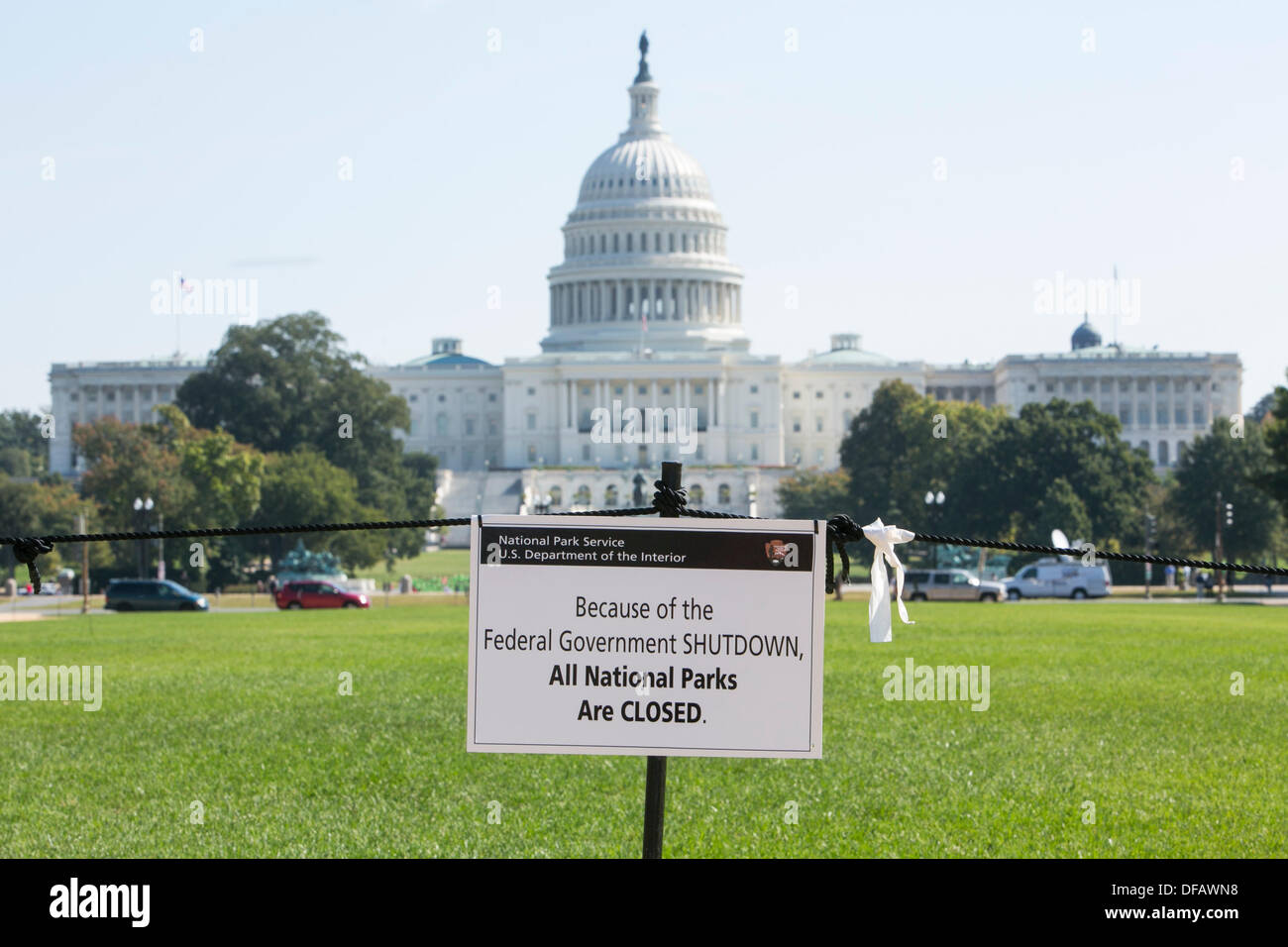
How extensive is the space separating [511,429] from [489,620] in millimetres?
167002

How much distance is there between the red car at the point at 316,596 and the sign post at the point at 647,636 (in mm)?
60610

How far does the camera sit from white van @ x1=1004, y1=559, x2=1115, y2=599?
229ft

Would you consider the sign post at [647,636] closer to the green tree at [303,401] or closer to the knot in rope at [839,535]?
the knot in rope at [839,535]

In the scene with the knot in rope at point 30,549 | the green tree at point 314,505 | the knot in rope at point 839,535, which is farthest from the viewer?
the green tree at point 314,505

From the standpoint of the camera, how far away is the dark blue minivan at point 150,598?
2457 inches

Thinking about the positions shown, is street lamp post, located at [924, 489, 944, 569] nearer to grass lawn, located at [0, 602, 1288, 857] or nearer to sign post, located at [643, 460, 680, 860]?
grass lawn, located at [0, 602, 1288, 857]

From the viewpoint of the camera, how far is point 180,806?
13.4 metres

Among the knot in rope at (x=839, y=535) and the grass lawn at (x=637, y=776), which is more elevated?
the knot in rope at (x=839, y=535)

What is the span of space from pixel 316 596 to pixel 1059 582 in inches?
1137

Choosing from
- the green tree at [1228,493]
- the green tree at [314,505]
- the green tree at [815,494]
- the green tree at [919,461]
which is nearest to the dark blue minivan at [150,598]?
the green tree at [314,505]

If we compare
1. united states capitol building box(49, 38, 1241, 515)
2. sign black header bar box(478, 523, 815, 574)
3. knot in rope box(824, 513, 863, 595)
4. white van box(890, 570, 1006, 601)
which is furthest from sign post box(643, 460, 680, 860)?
united states capitol building box(49, 38, 1241, 515)

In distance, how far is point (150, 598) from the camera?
62500 mm
